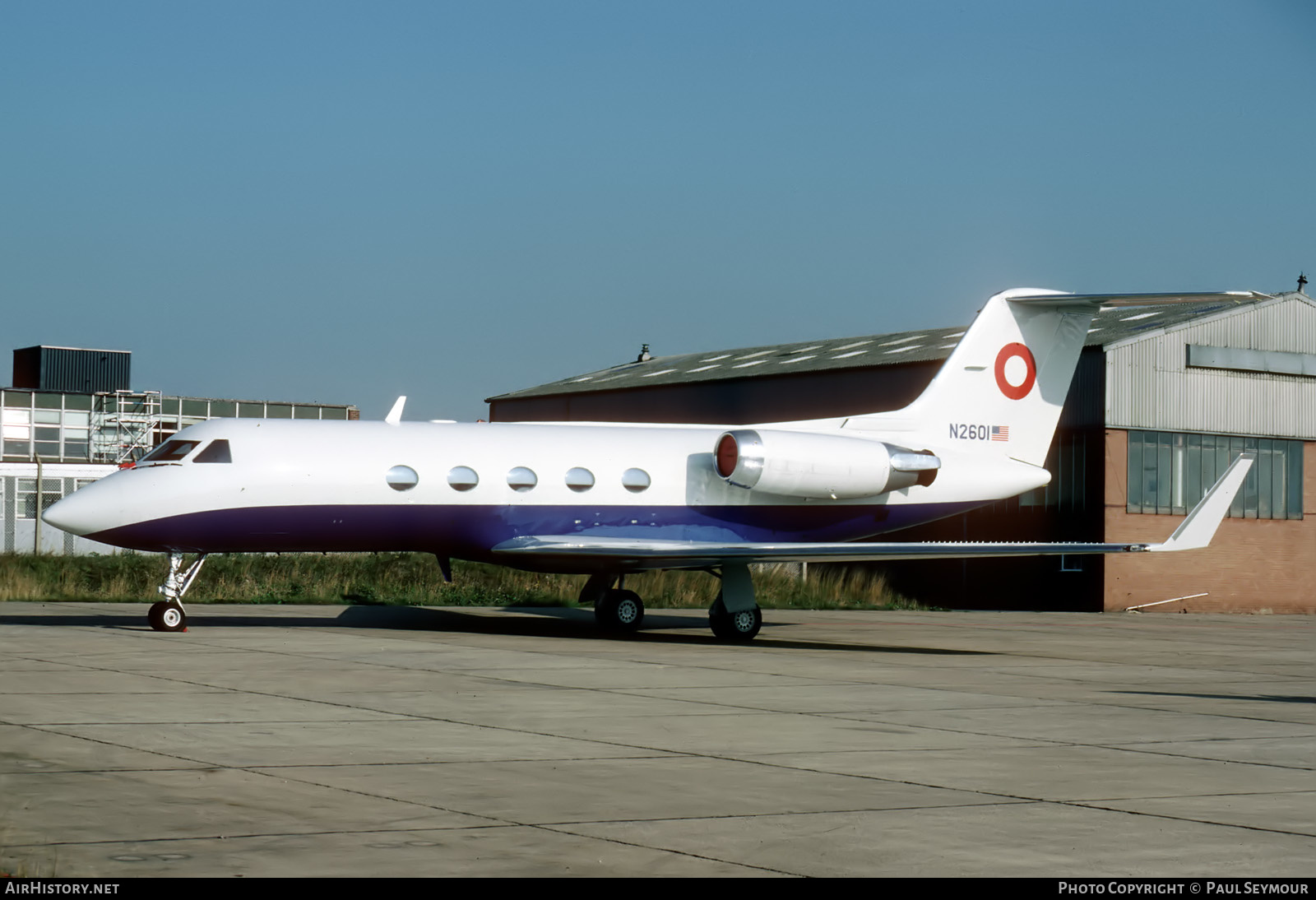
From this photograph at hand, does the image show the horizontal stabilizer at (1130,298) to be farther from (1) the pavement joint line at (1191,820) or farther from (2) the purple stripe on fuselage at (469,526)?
(1) the pavement joint line at (1191,820)

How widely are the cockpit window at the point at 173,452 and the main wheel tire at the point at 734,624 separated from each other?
7977 millimetres

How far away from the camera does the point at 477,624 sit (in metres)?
24.5

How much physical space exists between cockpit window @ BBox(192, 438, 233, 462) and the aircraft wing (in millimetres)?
4159

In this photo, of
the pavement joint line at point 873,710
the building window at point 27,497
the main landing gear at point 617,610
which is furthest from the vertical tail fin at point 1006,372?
the building window at point 27,497

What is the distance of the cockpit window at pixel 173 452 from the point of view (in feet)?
68.3

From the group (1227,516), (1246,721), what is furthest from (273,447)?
(1227,516)

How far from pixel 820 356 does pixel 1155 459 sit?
11365mm

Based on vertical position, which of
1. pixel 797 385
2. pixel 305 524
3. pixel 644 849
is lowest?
pixel 644 849

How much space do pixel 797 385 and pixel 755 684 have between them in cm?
2728

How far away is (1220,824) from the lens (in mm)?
7977

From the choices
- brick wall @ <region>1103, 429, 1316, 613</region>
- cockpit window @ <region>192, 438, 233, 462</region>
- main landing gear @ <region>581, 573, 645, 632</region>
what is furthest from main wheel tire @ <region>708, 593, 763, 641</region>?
brick wall @ <region>1103, 429, 1316, 613</region>

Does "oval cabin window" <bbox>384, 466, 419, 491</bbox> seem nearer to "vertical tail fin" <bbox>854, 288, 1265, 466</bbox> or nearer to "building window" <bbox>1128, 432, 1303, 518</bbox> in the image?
"vertical tail fin" <bbox>854, 288, 1265, 466</bbox>

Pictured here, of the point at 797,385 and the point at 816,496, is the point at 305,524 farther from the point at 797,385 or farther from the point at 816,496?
the point at 797,385

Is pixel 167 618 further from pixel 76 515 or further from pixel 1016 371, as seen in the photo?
pixel 1016 371
